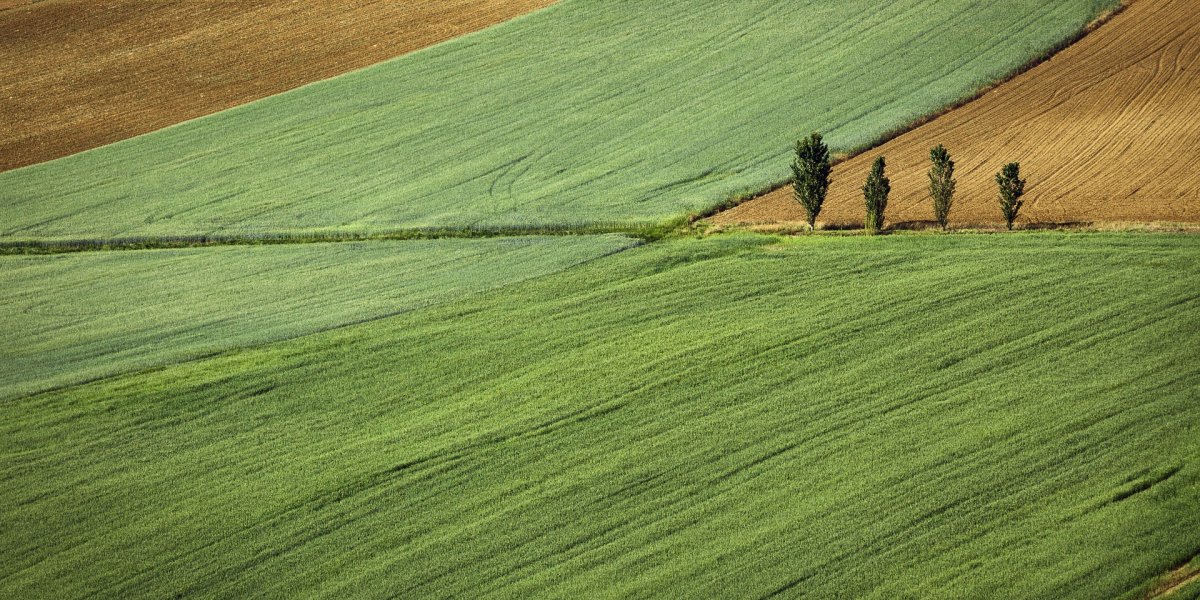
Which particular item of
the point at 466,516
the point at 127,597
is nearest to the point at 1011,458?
the point at 466,516

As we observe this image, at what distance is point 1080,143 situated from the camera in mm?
33688

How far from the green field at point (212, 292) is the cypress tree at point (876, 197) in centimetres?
641

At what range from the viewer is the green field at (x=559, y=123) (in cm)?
3541

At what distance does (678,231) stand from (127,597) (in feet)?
59.2

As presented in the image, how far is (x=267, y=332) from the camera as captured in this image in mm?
26781

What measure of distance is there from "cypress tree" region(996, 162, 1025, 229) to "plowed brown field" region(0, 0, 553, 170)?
94.5 feet

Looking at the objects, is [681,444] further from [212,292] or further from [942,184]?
[212,292]

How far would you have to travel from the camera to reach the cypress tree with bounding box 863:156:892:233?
2900 cm

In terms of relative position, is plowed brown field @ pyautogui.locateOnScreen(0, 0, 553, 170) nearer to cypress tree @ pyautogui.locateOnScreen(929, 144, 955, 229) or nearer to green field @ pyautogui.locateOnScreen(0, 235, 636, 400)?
green field @ pyautogui.locateOnScreen(0, 235, 636, 400)

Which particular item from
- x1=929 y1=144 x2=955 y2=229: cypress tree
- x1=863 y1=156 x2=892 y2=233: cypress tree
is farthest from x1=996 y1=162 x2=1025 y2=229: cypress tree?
x1=863 y1=156 x2=892 y2=233: cypress tree

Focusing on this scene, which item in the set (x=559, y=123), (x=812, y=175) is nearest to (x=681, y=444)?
(x=812, y=175)

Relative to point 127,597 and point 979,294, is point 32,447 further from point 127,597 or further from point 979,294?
point 979,294

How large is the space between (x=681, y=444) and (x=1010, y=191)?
13.2 meters

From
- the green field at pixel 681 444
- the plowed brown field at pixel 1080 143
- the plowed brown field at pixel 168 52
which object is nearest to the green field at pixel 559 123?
the plowed brown field at pixel 1080 143
